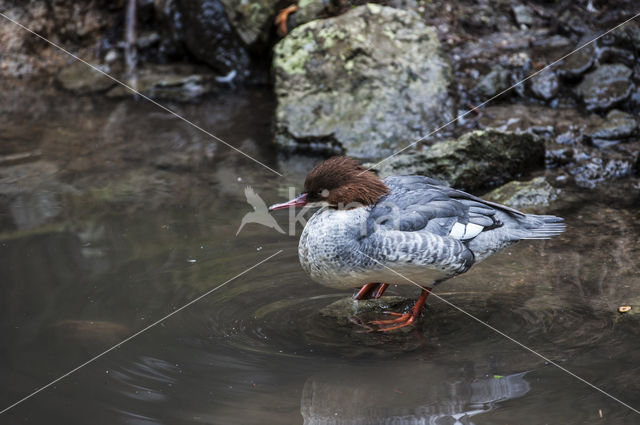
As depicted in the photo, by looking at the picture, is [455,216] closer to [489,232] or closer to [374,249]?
[489,232]

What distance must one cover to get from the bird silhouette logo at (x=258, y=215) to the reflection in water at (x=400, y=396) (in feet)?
6.33

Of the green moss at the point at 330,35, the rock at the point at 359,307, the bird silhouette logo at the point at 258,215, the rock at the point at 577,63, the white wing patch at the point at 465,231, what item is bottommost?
the rock at the point at 359,307

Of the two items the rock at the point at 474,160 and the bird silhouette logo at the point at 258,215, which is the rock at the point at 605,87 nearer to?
the rock at the point at 474,160

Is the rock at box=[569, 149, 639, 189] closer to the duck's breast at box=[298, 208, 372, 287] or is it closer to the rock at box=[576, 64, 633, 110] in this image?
the rock at box=[576, 64, 633, 110]

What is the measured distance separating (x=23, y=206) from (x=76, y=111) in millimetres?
2571

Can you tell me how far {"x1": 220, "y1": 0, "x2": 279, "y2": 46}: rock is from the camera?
811 cm

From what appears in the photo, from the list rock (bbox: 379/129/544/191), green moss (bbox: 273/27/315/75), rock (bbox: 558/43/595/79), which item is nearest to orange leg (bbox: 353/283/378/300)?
rock (bbox: 379/129/544/191)

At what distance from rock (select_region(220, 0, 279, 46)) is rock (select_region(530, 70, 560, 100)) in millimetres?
3219

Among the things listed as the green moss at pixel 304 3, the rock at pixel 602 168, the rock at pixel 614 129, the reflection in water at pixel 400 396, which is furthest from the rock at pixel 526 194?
the green moss at pixel 304 3

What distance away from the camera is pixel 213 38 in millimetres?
8453

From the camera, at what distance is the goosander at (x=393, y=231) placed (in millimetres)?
3805

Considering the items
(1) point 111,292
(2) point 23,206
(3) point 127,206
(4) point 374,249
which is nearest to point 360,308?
(4) point 374,249

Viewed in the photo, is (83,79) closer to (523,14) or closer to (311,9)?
(311,9)

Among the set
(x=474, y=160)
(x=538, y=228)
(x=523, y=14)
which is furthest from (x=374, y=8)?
(x=538, y=228)
